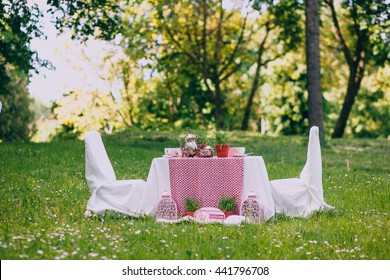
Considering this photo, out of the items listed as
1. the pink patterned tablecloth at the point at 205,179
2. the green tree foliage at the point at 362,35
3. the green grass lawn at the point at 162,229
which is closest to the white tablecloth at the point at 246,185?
the pink patterned tablecloth at the point at 205,179

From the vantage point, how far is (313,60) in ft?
69.4

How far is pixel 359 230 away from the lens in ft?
26.9

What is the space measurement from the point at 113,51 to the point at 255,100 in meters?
11.2

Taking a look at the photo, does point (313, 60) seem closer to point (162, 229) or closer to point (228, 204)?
point (228, 204)

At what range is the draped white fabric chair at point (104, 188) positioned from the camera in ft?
30.5

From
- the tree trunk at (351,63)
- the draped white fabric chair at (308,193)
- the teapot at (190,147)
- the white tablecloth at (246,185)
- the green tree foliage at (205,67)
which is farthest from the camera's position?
the green tree foliage at (205,67)

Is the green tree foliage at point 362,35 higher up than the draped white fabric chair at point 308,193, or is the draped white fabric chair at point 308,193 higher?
the green tree foliage at point 362,35

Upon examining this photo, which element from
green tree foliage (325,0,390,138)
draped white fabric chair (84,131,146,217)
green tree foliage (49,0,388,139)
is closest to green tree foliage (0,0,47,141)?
green tree foliage (49,0,388,139)

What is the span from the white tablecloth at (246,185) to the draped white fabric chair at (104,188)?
0.24m

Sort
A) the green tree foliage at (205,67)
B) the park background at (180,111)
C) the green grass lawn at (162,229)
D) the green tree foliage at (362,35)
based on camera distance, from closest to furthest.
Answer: the green grass lawn at (162,229), the park background at (180,111), the green tree foliage at (362,35), the green tree foliage at (205,67)

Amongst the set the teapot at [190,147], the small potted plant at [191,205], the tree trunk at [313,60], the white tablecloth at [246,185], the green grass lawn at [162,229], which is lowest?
the green grass lawn at [162,229]

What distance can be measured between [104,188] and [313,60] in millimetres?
13412

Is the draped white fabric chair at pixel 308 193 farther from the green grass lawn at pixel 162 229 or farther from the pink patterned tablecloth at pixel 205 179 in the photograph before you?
the pink patterned tablecloth at pixel 205 179
